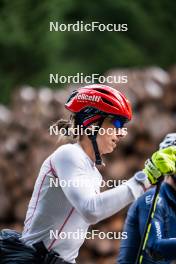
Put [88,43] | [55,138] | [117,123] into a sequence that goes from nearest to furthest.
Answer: [117,123], [55,138], [88,43]

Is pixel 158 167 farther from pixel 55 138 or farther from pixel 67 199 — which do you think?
pixel 55 138

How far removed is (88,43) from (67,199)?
10618 millimetres

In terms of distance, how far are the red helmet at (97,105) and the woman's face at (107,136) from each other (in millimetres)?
44

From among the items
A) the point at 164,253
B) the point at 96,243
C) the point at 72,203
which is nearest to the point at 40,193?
the point at 72,203

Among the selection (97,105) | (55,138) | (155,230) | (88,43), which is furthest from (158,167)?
(88,43)

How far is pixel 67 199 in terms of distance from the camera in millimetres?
3311

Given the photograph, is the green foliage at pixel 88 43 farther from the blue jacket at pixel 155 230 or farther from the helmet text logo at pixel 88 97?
the helmet text logo at pixel 88 97

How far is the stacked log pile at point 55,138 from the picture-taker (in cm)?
935

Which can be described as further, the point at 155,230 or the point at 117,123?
the point at 155,230

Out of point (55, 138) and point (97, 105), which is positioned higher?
point (55, 138)

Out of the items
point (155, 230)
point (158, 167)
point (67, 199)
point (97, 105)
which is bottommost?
point (155, 230)

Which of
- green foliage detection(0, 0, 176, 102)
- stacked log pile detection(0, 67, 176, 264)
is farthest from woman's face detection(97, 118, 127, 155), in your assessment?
green foliage detection(0, 0, 176, 102)

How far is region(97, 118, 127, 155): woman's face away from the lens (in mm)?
3391

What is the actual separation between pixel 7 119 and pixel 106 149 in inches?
302
